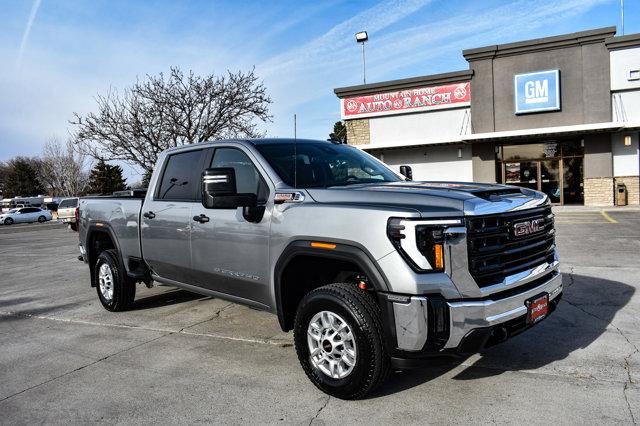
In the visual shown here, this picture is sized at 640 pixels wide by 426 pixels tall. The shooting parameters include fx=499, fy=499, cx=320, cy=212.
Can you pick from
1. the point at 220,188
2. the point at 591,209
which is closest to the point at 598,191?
the point at 591,209

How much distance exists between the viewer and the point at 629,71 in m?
20.5

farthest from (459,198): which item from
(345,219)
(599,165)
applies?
(599,165)

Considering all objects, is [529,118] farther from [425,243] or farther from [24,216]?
[24,216]

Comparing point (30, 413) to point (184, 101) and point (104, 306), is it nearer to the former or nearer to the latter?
point (104, 306)

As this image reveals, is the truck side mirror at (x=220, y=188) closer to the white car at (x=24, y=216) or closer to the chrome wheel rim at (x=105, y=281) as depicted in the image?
the chrome wheel rim at (x=105, y=281)

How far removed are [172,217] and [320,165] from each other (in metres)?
1.66

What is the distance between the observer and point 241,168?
4422mm

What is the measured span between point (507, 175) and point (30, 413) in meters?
22.9

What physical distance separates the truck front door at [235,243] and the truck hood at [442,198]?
63 centimetres

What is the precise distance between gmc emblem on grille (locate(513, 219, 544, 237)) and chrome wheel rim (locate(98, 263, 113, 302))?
15.7ft

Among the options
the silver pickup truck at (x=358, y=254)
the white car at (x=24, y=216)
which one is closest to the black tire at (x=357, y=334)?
the silver pickup truck at (x=358, y=254)

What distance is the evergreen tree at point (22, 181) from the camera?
82500 mm

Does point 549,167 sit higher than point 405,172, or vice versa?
point 549,167

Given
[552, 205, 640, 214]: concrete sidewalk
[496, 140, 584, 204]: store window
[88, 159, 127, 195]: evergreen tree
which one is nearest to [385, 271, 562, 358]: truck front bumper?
[552, 205, 640, 214]: concrete sidewalk
